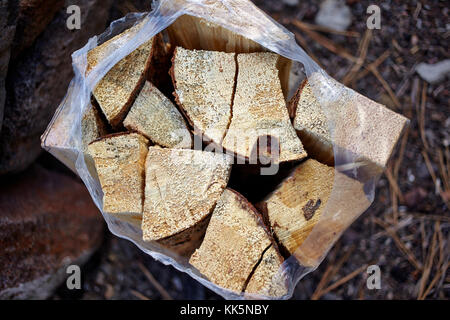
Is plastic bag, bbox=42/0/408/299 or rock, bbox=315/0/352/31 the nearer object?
plastic bag, bbox=42/0/408/299

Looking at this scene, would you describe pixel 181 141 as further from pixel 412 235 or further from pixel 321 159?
pixel 412 235

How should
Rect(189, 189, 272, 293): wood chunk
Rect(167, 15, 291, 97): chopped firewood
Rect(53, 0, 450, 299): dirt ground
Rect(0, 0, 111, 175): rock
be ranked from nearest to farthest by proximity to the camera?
Rect(189, 189, 272, 293): wood chunk
Rect(167, 15, 291, 97): chopped firewood
Rect(0, 0, 111, 175): rock
Rect(53, 0, 450, 299): dirt ground

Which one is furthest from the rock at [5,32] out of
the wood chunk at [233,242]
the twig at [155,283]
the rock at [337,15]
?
the rock at [337,15]

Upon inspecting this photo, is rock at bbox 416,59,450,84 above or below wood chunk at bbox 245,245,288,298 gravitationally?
above

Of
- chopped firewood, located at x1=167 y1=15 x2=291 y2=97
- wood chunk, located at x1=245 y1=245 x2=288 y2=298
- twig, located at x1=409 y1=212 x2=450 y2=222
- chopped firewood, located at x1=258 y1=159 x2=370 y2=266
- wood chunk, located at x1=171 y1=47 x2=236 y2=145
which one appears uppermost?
chopped firewood, located at x1=167 y1=15 x2=291 y2=97

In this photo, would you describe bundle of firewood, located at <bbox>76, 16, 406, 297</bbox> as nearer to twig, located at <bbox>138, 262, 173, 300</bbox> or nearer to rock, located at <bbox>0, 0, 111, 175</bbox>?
rock, located at <bbox>0, 0, 111, 175</bbox>

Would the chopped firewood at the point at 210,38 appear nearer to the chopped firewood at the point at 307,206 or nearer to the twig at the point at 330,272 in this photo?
the chopped firewood at the point at 307,206

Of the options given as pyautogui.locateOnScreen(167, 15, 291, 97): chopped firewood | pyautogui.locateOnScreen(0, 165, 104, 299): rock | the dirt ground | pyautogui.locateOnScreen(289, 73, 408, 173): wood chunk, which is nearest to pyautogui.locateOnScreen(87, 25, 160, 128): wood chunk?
pyautogui.locateOnScreen(167, 15, 291, 97): chopped firewood
